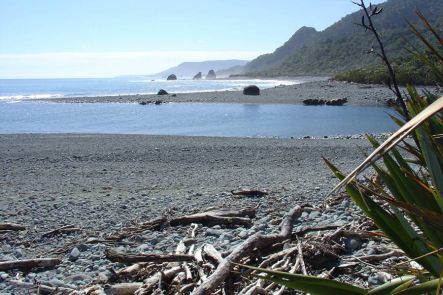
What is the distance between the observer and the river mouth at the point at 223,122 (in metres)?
24.0

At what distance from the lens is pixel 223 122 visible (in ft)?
94.2

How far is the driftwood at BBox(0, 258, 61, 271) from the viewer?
4770 mm

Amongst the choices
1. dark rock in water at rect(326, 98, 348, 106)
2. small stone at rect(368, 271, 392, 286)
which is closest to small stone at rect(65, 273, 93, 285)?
small stone at rect(368, 271, 392, 286)

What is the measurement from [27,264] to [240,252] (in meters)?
2.27

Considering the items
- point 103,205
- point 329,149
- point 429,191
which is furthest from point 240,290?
point 329,149

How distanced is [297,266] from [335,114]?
28.5 metres

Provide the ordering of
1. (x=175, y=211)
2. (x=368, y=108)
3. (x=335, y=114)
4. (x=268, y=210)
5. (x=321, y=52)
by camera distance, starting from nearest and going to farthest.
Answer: (x=268, y=210) → (x=175, y=211) → (x=335, y=114) → (x=368, y=108) → (x=321, y=52)

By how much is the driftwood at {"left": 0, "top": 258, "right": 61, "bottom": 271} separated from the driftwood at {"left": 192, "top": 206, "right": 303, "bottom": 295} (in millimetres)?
2087

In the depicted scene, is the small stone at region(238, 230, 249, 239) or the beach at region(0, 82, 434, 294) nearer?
the small stone at region(238, 230, 249, 239)

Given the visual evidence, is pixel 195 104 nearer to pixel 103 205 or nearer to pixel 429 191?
pixel 103 205

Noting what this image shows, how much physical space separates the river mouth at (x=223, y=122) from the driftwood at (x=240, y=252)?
58.2ft

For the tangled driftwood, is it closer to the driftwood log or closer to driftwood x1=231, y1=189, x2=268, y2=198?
the driftwood log

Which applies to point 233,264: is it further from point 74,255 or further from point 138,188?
point 138,188

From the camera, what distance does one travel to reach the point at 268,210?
654cm
